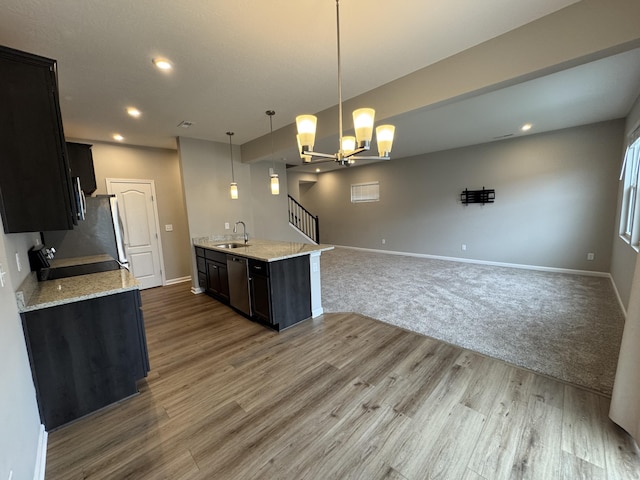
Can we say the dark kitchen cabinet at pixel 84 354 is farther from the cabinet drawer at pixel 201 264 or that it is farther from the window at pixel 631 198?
the window at pixel 631 198

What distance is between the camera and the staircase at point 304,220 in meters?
8.31

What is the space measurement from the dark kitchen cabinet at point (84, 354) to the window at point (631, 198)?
5.24 metres

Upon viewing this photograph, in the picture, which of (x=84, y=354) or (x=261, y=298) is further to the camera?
(x=261, y=298)

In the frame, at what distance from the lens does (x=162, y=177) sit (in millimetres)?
5172

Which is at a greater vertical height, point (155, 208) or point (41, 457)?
point (155, 208)

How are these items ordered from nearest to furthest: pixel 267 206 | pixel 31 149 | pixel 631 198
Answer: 1. pixel 31 149
2. pixel 631 198
3. pixel 267 206

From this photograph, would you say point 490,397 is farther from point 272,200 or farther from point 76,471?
point 272,200

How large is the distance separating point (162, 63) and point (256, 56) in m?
0.83

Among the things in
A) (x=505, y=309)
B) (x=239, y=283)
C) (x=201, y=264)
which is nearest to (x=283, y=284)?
(x=239, y=283)

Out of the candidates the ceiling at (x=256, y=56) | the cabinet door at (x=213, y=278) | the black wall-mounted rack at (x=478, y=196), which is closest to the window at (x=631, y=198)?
the ceiling at (x=256, y=56)

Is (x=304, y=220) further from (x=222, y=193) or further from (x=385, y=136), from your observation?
(x=385, y=136)

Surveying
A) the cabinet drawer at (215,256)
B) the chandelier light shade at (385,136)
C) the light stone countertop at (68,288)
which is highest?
the chandelier light shade at (385,136)

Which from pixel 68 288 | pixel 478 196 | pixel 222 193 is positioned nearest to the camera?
pixel 68 288

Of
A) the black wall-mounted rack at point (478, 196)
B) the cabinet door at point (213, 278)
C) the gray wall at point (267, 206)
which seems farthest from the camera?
the black wall-mounted rack at point (478, 196)
